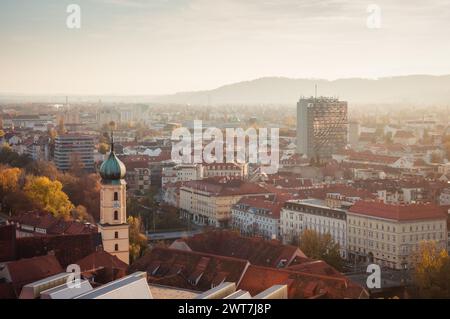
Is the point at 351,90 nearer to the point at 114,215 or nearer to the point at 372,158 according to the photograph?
the point at 372,158

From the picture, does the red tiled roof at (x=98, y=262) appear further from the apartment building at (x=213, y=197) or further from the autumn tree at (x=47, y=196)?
the apartment building at (x=213, y=197)

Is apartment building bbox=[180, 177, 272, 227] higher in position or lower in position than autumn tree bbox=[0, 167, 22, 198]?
lower

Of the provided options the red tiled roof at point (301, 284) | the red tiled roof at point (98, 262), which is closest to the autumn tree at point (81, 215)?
the red tiled roof at point (98, 262)

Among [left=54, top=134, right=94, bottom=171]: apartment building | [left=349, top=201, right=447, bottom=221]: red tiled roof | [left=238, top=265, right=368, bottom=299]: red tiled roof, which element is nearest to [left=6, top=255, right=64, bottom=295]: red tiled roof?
[left=238, top=265, right=368, bottom=299]: red tiled roof

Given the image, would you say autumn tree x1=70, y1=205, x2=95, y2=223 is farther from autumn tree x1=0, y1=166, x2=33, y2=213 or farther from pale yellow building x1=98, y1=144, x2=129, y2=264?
pale yellow building x1=98, y1=144, x2=129, y2=264

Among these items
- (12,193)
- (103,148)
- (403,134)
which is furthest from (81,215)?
(403,134)
